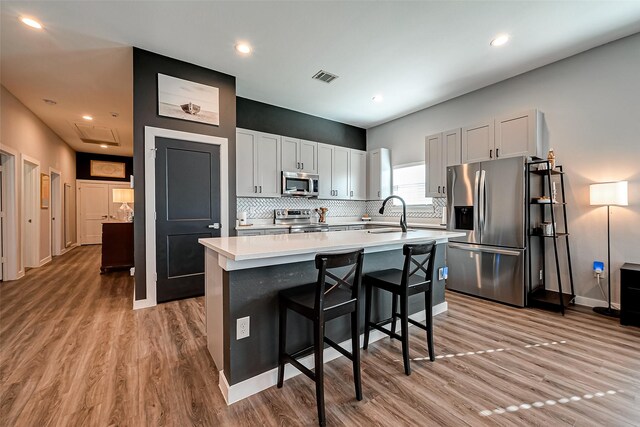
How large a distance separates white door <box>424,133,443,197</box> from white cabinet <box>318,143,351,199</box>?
1.73 meters

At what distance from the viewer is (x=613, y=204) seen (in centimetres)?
296

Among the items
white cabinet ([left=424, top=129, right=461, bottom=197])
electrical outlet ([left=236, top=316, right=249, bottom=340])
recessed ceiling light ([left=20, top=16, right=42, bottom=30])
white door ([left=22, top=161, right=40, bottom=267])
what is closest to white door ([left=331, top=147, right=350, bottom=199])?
white cabinet ([left=424, top=129, right=461, bottom=197])

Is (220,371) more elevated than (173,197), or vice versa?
(173,197)

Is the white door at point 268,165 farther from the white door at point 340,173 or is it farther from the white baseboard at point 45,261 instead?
the white baseboard at point 45,261

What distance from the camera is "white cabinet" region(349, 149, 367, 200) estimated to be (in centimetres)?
602

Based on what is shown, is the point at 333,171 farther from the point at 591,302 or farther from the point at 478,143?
the point at 591,302

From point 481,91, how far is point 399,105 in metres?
1.32

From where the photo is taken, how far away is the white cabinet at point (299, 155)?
5.04 meters

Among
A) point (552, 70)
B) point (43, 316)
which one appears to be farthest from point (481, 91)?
point (43, 316)

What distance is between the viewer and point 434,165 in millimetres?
4664

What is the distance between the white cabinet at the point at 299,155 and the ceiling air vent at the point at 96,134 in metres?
4.60

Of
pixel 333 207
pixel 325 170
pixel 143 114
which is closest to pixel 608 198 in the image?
pixel 325 170

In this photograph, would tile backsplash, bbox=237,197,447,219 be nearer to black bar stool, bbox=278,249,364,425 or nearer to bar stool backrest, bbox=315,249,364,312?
black bar stool, bbox=278,249,364,425

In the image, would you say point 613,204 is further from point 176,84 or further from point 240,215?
point 176,84
